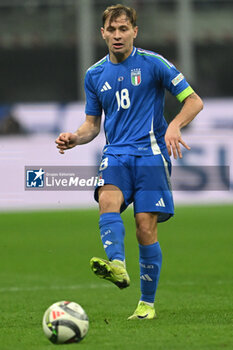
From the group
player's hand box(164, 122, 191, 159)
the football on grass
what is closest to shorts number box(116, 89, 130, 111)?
player's hand box(164, 122, 191, 159)

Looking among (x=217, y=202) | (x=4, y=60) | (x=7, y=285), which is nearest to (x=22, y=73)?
(x=4, y=60)

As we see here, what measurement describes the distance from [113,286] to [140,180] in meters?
2.99

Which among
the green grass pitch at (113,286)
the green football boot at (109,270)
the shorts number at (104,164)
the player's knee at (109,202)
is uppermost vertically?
the shorts number at (104,164)

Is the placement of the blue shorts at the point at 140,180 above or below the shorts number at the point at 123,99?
below

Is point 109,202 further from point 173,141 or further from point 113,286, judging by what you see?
point 113,286

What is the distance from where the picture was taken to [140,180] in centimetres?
649

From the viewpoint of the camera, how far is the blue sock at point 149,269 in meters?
6.60

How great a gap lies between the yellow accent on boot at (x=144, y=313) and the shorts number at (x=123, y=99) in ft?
4.72

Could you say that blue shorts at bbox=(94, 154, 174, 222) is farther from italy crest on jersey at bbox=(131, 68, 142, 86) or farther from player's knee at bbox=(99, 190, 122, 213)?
italy crest on jersey at bbox=(131, 68, 142, 86)

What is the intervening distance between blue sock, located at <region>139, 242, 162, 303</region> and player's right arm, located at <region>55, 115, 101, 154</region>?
89cm

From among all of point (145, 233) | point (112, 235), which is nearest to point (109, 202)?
point (112, 235)

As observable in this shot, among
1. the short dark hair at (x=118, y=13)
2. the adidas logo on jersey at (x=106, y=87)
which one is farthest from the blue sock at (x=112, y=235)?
the short dark hair at (x=118, y=13)

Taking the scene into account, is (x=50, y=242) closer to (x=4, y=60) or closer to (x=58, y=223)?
(x=58, y=223)

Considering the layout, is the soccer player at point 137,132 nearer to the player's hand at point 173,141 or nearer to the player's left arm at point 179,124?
the player's left arm at point 179,124
